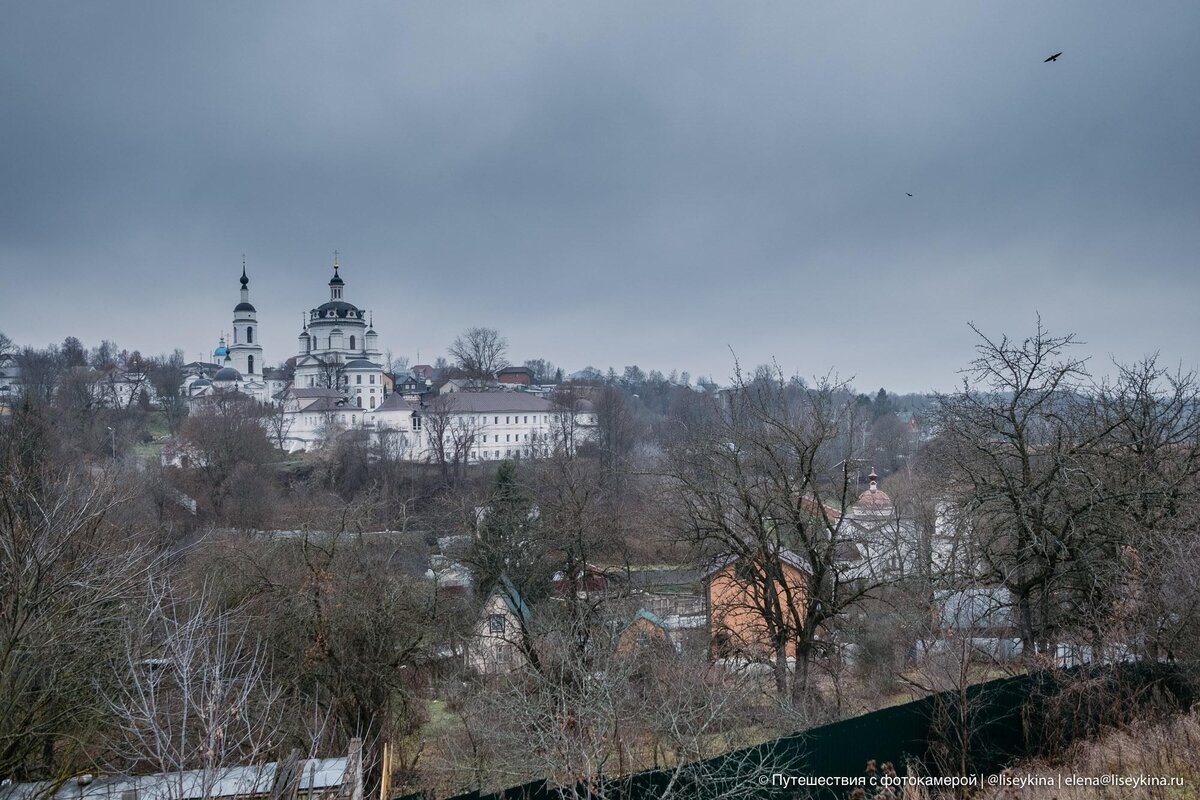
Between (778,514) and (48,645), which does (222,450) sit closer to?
(48,645)

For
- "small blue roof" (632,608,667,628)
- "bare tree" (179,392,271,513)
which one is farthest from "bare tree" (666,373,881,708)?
"bare tree" (179,392,271,513)

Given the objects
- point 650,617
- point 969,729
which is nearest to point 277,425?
point 650,617

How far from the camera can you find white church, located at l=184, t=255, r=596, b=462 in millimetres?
55000

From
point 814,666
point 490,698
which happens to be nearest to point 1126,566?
point 814,666

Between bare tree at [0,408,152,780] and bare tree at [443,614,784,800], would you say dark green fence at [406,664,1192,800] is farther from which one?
bare tree at [0,408,152,780]

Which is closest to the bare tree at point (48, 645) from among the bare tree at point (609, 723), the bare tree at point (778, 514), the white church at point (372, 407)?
the bare tree at point (609, 723)

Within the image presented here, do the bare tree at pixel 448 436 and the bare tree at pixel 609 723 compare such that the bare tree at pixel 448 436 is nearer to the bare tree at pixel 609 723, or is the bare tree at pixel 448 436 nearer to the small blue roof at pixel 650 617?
the small blue roof at pixel 650 617

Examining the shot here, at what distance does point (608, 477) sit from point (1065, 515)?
2319 centimetres

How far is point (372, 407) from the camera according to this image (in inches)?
2810

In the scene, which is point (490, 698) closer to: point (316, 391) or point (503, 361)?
point (316, 391)

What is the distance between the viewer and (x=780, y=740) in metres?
7.20

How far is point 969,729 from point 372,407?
225 feet

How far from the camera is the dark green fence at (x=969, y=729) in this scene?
24.0ft

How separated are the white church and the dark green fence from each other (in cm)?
4067
